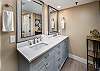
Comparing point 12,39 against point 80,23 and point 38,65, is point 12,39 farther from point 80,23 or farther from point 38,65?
point 80,23

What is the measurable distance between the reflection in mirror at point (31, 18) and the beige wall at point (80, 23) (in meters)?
1.89

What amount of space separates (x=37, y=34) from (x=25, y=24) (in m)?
0.68

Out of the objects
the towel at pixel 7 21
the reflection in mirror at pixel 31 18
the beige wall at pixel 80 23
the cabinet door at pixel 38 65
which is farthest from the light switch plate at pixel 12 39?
the beige wall at pixel 80 23

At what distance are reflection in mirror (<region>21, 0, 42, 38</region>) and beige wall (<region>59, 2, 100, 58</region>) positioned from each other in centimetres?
189

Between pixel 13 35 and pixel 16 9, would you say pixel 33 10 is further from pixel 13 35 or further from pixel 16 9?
pixel 13 35

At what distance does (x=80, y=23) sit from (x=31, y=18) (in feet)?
7.81

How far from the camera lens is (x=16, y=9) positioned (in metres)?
2.01

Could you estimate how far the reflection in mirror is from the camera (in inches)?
92.9

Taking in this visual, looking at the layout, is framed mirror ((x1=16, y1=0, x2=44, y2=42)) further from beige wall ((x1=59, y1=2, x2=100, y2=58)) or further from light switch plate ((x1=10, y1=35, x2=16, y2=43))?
beige wall ((x1=59, y1=2, x2=100, y2=58))

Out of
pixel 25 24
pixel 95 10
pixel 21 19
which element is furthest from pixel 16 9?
pixel 95 10

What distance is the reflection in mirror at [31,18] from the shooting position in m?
2.36

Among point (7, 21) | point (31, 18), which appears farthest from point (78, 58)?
point (7, 21)

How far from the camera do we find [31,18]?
273cm

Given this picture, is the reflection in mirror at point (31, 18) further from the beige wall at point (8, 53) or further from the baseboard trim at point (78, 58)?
the baseboard trim at point (78, 58)
